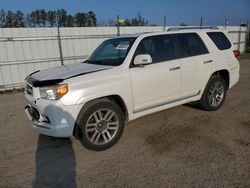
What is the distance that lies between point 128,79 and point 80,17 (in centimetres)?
1181

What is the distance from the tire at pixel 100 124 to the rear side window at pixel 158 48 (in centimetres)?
111

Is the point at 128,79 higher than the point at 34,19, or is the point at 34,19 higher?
the point at 34,19

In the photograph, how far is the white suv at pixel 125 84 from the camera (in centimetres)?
358

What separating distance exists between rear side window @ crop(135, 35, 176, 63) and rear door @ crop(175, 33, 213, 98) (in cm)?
19

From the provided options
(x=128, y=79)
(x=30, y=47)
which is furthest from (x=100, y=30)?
(x=128, y=79)

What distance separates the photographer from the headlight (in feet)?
11.5

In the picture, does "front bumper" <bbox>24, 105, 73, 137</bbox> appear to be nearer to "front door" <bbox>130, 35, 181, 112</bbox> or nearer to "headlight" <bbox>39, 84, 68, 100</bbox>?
"headlight" <bbox>39, 84, 68, 100</bbox>

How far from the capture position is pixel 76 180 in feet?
10.4

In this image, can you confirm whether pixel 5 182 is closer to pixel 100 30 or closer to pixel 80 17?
pixel 100 30

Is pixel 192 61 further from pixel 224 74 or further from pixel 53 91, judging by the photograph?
pixel 53 91

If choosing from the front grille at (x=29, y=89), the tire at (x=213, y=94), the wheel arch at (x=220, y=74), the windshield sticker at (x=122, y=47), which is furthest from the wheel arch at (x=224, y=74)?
the front grille at (x=29, y=89)

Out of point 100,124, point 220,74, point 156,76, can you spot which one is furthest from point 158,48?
point 220,74

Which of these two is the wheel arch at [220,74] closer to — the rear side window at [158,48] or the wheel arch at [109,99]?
the rear side window at [158,48]

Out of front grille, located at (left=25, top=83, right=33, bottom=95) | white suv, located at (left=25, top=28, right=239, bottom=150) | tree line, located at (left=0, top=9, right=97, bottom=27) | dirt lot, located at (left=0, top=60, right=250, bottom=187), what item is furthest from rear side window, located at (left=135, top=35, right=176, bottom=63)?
tree line, located at (left=0, top=9, right=97, bottom=27)
